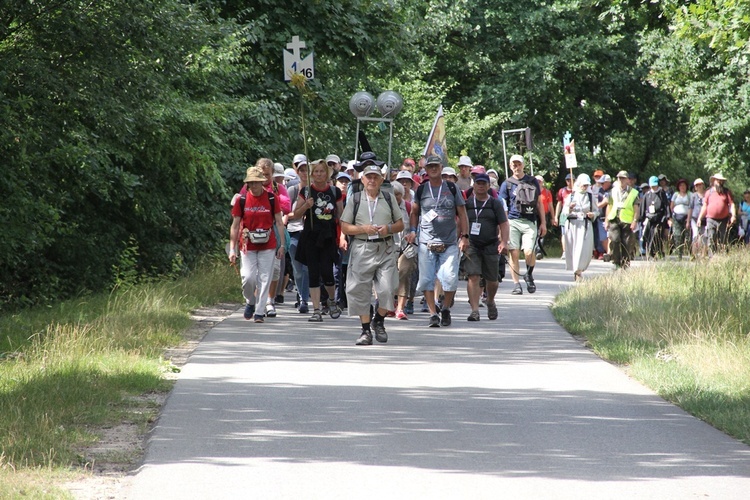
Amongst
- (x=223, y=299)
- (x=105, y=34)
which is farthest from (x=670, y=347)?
(x=223, y=299)

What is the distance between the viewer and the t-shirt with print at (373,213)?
1243cm

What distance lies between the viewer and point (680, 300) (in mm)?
14188

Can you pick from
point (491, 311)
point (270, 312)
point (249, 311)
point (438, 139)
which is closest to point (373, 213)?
point (249, 311)

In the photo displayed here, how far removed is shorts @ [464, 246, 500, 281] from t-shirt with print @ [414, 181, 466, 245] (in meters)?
0.82

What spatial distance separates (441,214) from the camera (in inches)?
557

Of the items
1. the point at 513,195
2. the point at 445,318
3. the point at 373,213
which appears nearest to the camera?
the point at 373,213

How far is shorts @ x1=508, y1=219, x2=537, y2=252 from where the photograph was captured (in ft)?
58.7

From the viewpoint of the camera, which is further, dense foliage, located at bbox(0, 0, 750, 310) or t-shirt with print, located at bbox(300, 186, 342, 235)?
t-shirt with print, located at bbox(300, 186, 342, 235)

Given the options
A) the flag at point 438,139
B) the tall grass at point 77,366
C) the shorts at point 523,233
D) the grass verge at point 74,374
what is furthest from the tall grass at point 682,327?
the flag at point 438,139

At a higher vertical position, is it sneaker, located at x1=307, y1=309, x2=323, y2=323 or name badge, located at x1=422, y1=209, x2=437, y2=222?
name badge, located at x1=422, y1=209, x2=437, y2=222

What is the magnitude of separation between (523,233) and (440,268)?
13.1 feet

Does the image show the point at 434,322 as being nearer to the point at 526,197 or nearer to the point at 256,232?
the point at 256,232

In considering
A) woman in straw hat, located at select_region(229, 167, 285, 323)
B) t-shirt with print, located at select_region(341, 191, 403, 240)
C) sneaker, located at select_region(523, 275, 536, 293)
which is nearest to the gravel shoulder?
t-shirt with print, located at select_region(341, 191, 403, 240)

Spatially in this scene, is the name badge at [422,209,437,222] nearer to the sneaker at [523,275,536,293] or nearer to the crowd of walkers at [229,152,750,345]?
the crowd of walkers at [229,152,750,345]
